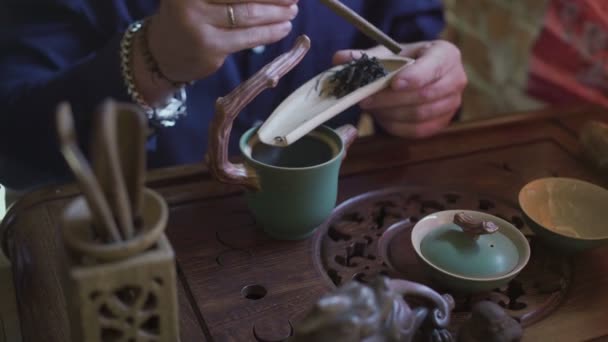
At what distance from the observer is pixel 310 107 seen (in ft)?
3.05

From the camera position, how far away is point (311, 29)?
132cm

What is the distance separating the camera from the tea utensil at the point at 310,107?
2.84ft

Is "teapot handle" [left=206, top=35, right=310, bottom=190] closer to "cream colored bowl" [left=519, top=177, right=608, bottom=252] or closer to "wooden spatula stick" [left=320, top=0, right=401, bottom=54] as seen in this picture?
"wooden spatula stick" [left=320, top=0, right=401, bottom=54]

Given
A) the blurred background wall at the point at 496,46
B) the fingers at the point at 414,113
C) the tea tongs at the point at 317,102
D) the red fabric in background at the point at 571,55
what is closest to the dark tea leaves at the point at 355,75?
the tea tongs at the point at 317,102

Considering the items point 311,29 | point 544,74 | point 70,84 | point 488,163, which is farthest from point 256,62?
point 544,74

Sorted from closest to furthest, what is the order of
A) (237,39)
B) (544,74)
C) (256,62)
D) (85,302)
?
(85,302) < (237,39) < (256,62) < (544,74)

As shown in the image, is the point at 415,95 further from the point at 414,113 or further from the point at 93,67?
the point at 93,67

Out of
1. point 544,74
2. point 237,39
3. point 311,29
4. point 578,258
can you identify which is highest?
point 237,39

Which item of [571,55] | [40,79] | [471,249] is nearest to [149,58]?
[40,79]

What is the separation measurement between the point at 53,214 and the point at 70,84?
247 mm

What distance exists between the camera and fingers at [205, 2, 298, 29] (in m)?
0.88

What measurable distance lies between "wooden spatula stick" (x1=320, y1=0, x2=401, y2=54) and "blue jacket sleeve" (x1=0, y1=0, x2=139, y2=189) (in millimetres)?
388

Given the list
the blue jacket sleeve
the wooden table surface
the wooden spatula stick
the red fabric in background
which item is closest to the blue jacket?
the blue jacket sleeve

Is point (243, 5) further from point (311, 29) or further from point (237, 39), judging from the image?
point (311, 29)
